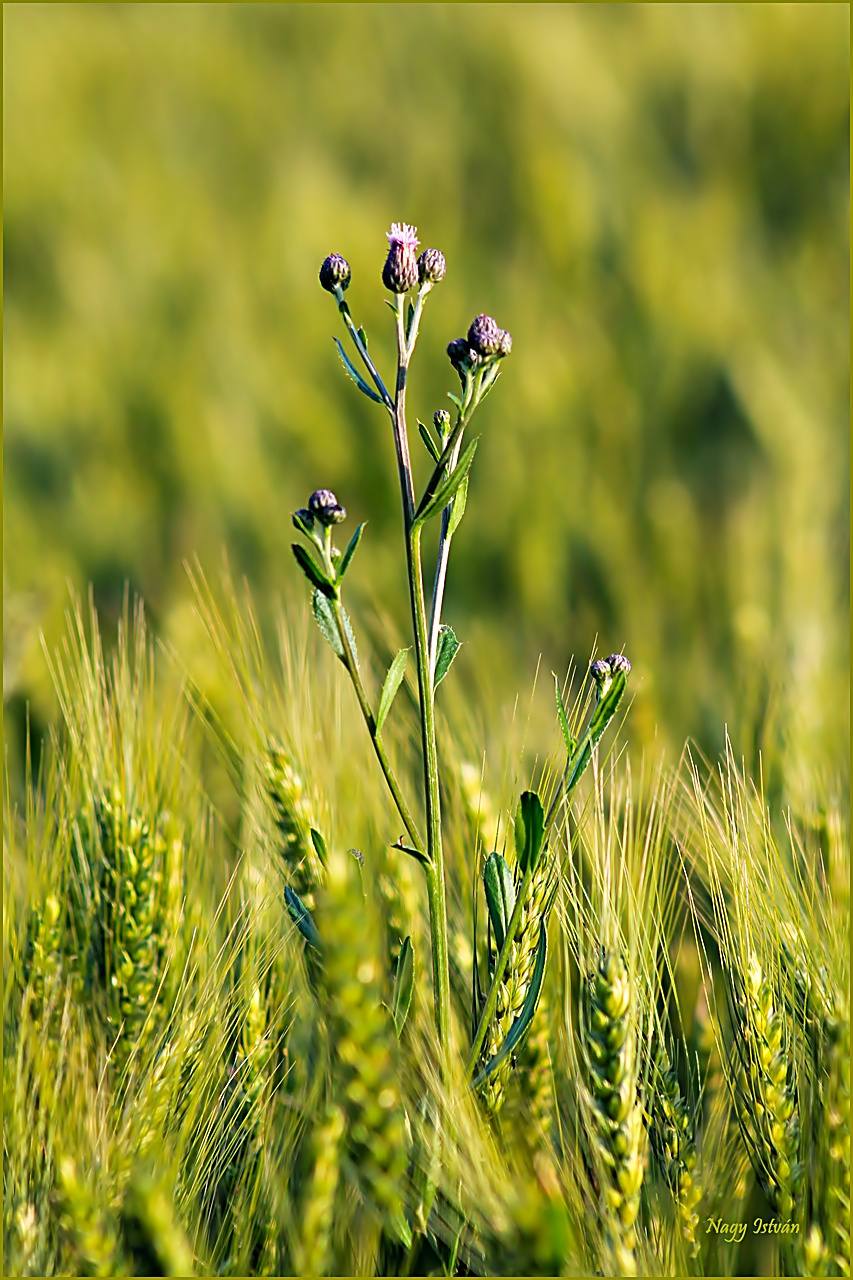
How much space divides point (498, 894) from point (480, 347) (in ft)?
1.02

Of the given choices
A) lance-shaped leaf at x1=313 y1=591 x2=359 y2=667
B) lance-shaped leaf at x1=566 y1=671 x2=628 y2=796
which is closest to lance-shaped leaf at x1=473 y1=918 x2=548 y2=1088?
lance-shaped leaf at x1=566 y1=671 x2=628 y2=796

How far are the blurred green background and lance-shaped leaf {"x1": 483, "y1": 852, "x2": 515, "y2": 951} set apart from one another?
1.88ft

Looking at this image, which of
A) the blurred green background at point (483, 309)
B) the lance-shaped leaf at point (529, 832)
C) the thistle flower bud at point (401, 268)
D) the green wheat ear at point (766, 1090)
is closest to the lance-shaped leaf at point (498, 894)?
Result: the lance-shaped leaf at point (529, 832)

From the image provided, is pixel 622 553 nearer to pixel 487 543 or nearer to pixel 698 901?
pixel 487 543

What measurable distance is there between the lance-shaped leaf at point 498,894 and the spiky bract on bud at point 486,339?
0.29 m

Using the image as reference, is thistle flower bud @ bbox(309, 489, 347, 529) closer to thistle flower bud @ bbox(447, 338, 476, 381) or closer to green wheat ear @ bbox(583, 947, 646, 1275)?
thistle flower bud @ bbox(447, 338, 476, 381)

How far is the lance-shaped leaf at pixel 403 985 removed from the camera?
57 centimetres

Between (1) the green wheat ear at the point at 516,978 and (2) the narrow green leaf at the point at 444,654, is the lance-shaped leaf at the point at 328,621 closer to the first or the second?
(2) the narrow green leaf at the point at 444,654

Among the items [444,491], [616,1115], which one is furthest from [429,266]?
[616,1115]

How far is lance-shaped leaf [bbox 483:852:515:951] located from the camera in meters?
0.56

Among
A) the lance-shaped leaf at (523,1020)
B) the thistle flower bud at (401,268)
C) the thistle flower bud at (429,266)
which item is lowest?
the lance-shaped leaf at (523,1020)

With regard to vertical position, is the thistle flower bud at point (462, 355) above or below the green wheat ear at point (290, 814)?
above

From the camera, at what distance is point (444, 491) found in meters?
0.52

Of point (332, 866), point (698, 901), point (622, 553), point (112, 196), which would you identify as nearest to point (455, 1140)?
point (332, 866)
